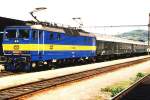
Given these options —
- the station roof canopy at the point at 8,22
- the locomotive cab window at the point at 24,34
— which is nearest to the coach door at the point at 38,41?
the locomotive cab window at the point at 24,34

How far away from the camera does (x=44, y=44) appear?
23297 millimetres

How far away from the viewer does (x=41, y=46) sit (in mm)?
22891

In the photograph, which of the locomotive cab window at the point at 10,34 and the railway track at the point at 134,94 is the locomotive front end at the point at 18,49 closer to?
the locomotive cab window at the point at 10,34

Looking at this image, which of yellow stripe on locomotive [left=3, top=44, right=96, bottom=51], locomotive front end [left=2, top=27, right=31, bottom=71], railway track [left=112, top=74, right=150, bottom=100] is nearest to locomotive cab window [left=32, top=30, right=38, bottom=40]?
locomotive front end [left=2, top=27, right=31, bottom=71]

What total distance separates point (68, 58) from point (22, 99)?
16314 mm

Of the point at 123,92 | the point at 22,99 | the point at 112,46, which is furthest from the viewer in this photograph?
the point at 112,46

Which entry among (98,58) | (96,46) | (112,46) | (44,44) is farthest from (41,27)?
(112,46)

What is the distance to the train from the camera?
22.0 m

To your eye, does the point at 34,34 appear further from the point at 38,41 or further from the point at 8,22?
the point at 8,22

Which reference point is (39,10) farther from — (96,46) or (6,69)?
(96,46)

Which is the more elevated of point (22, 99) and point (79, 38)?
point (79, 38)

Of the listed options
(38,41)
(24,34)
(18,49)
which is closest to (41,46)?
(38,41)

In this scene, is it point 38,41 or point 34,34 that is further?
point 38,41

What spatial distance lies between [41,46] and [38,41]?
0.55m
